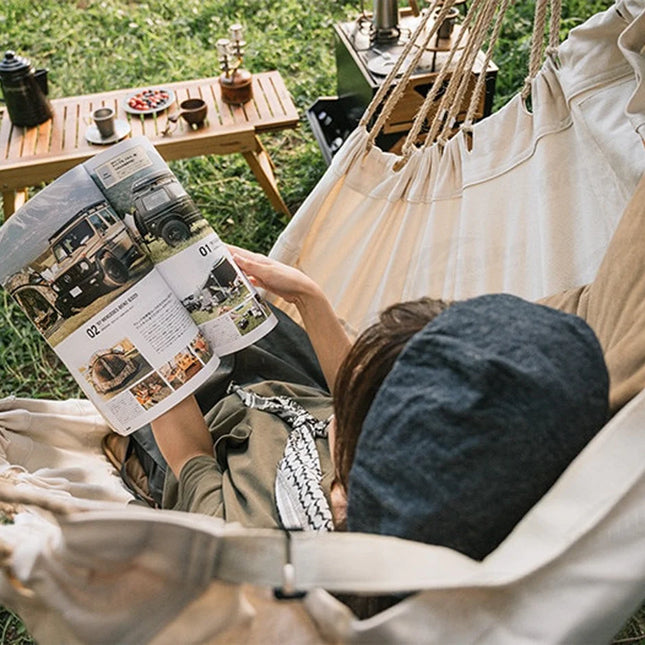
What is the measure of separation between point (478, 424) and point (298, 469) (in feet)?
1.59

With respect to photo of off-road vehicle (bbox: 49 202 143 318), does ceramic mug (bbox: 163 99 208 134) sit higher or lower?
lower

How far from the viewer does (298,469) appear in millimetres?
1022

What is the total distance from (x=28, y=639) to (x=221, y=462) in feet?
1.89

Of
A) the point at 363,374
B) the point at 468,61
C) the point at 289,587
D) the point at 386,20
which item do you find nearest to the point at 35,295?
the point at 363,374

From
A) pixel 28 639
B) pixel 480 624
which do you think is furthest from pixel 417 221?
pixel 28 639

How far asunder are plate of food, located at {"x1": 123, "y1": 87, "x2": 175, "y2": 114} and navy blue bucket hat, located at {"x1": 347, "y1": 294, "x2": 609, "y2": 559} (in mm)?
1818

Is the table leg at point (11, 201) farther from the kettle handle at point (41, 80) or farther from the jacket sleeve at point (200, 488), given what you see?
the jacket sleeve at point (200, 488)

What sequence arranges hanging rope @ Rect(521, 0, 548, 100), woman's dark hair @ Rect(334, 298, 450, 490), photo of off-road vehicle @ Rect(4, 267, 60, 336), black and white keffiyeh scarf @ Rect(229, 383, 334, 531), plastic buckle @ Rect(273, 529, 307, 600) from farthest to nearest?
hanging rope @ Rect(521, 0, 548, 100) → photo of off-road vehicle @ Rect(4, 267, 60, 336) → black and white keffiyeh scarf @ Rect(229, 383, 334, 531) → woman's dark hair @ Rect(334, 298, 450, 490) → plastic buckle @ Rect(273, 529, 307, 600)

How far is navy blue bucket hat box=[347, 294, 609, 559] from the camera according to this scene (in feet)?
1.91

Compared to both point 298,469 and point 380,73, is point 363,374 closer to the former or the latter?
point 298,469

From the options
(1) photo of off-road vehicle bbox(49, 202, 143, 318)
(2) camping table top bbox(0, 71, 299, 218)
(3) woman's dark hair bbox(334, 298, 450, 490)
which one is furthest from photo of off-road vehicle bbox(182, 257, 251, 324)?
(2) camping table top bbox(0, 71, 299, 218)

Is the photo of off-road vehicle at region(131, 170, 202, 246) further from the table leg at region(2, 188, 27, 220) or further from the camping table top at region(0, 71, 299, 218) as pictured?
the table leg at region(2, 188, 27, 220)

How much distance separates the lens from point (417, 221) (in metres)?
1.35

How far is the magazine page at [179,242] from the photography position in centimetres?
112
